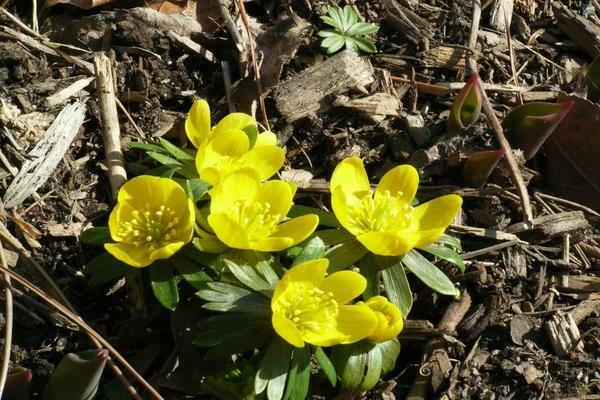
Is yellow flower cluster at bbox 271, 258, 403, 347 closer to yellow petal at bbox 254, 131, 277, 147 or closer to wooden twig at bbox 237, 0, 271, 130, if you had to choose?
yellow petal at bbox 254, 131, 277, 147

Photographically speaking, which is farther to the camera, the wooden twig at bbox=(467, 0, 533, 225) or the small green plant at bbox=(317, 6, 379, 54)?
the small green plant at bbox=(317, 6, 379, 54)

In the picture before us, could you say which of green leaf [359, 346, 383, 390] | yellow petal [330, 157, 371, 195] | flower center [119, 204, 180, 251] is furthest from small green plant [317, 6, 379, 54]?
green leaf [359, 346, 383, 390]

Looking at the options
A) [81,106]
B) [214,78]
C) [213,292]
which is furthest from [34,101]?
[213,292]

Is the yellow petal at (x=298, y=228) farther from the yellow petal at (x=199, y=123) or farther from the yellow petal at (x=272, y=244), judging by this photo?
the yellow petal at (x=199, y=123)

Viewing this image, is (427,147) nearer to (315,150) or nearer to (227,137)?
(315,150)

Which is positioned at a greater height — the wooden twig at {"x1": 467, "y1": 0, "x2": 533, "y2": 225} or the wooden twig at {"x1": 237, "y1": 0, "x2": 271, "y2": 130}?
the wooden twig at {"x1": 237, "y1": 0, "x2": 271, "y2": 130}

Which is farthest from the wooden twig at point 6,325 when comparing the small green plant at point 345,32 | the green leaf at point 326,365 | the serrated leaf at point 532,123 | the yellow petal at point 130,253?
the serrated leaf at point 532,123
